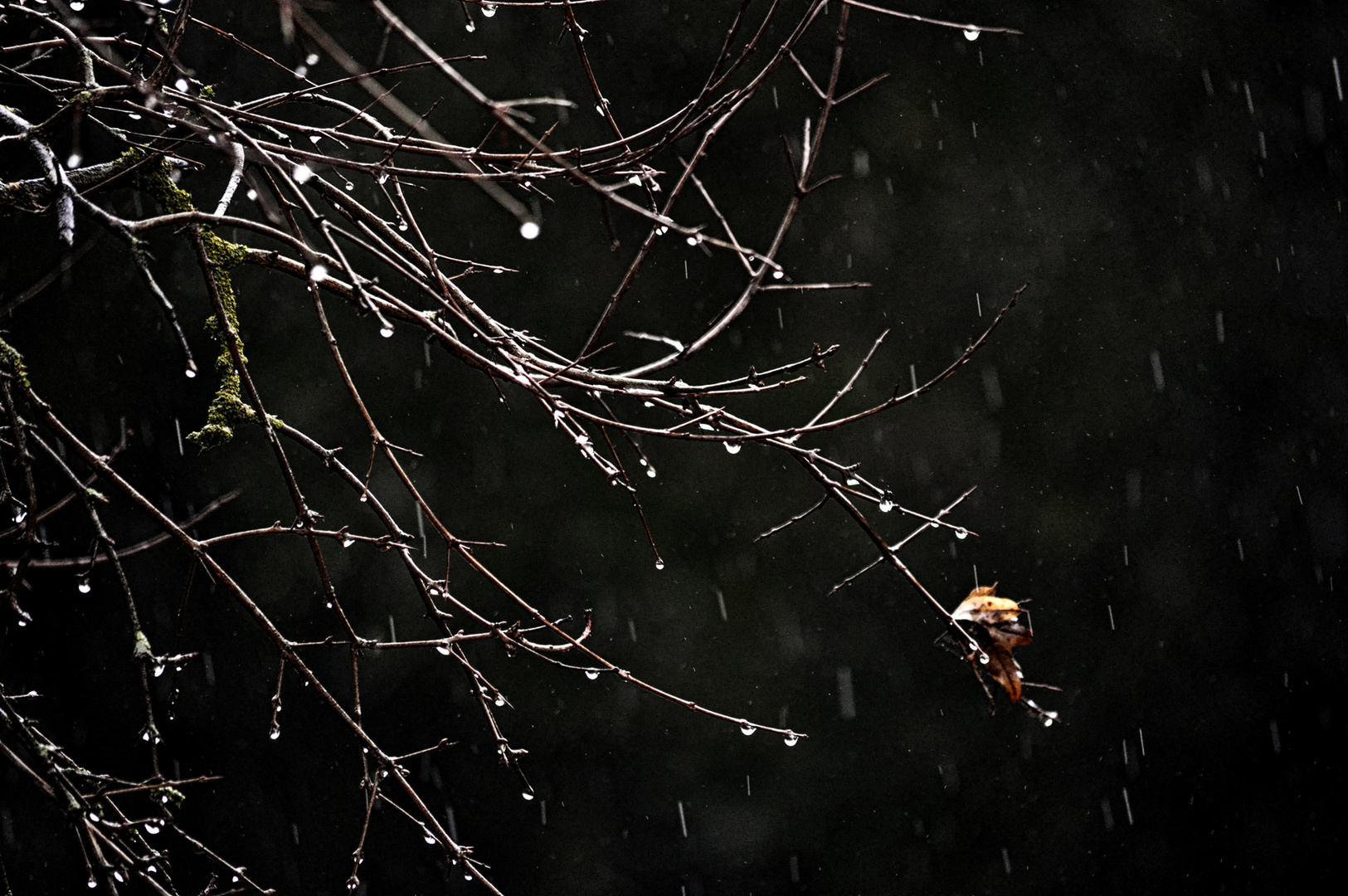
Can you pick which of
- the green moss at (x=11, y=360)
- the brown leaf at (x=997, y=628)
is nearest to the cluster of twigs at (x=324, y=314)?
the green moss at (x=11, y=360)

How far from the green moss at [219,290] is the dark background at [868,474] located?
8.03 feet

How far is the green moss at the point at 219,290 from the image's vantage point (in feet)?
5.49

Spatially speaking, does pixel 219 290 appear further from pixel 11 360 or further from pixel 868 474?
pixel 868 474

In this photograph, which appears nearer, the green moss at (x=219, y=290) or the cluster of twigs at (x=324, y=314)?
the cluster of twigs at (x=324, y=314)

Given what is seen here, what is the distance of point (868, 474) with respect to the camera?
440 cm

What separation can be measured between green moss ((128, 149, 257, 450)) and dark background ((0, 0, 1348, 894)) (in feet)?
8.03

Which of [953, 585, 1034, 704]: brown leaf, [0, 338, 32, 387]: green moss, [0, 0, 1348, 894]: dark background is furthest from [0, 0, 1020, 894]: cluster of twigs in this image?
[0, 0, 1348, 894]: dark background

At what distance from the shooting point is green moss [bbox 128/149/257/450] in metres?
1.67

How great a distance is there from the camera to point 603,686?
14.4 feet

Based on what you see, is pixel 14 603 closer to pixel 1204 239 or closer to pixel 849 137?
pixel 849 137

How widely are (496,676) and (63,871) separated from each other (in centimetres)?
211

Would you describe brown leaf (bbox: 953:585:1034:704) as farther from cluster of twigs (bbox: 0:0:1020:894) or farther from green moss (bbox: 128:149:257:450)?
green moss (bbox: 128:149:257:450)

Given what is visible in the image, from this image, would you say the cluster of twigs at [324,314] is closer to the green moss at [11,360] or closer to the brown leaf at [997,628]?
the green moss at [11,360]

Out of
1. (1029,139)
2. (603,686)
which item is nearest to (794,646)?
(603,686)
